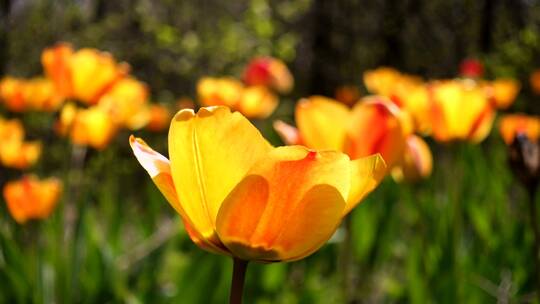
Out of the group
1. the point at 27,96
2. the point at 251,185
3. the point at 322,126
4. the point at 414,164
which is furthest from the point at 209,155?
the point at 27,96

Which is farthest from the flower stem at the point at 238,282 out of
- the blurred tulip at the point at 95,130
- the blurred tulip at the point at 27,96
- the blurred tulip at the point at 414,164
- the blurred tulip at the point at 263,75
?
the blurred tulip at the point at 263,75

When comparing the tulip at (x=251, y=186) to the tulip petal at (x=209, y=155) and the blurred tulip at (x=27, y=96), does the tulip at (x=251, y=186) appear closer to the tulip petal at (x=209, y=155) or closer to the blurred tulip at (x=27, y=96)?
the tulip petal at (x=209, y=155)

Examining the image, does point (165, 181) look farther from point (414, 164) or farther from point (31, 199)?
point (31, 199)

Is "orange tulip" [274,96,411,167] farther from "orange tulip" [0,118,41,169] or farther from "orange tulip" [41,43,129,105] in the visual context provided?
"orange tulip" [0,118,41,169]

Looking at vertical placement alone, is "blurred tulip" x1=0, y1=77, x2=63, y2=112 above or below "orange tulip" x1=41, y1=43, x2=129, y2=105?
below

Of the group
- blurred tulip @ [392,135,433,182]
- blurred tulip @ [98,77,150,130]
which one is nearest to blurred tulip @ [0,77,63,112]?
blurred tulip @ [98,77,150,130]

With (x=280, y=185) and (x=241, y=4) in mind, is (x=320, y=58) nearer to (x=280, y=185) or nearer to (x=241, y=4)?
(x=241, y=4)
